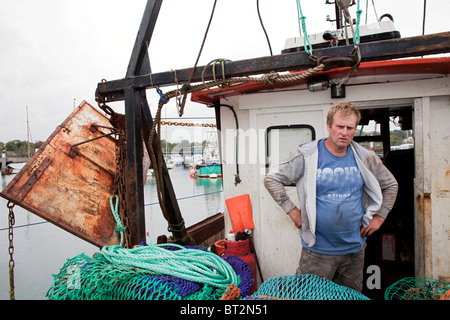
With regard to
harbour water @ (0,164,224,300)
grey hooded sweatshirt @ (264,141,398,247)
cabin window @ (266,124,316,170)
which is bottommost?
harbour water @ (0,164,224,300)

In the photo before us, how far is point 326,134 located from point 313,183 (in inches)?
46.2

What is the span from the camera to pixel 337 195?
2305 millimetres

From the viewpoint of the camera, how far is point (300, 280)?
2148mm

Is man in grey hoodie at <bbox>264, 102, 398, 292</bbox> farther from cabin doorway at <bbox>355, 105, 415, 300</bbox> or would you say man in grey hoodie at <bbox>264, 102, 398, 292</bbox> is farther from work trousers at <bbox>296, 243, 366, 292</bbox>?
cabin doorway at <bbox>355, 105, 415, 300</bbox>

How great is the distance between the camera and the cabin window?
3.39 m

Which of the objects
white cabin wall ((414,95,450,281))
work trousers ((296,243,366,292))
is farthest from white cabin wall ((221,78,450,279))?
work trousers ((296,243,366,292))

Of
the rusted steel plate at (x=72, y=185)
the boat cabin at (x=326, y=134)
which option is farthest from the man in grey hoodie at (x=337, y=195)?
the rusted steel plate at (x=72, y=185)

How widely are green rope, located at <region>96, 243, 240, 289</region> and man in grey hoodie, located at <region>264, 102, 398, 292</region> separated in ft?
2.42

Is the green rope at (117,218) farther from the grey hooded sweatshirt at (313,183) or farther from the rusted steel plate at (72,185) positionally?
the grey hooded sweatshirt at (313,183)

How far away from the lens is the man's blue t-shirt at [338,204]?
2291 mm

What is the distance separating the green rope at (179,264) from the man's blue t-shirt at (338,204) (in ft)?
2.74

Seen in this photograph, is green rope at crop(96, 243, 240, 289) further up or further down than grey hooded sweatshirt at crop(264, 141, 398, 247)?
further down

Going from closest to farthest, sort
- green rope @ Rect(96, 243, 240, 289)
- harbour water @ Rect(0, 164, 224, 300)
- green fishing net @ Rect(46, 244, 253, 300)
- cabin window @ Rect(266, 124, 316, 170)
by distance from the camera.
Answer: green fishing net @ Rect(46, 244, 253, 300), green rope @ Rect(96, 243, 240, 289), cabin window @ Rect(266, 124, 316, 170), harbour water @ Rect(0, 164, 224, 300)
